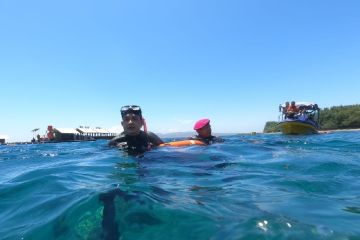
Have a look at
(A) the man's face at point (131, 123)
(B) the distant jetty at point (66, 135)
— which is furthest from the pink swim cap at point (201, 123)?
(B) the distant jetty at point (66, 135)

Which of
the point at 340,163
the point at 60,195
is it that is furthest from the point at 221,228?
the point at 340,163

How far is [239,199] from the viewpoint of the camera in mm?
3643

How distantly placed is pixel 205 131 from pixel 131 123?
2713 mm

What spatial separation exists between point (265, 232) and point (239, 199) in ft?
3.40

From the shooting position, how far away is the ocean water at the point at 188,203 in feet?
8.97

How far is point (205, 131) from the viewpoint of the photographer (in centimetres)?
890

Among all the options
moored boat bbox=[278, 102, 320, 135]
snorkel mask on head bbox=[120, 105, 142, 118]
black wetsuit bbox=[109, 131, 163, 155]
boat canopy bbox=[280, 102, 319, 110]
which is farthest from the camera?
boat canopy bbox=[280, 102, 319, 110]

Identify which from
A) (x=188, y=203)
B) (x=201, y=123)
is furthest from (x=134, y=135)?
(x=188, y=203)

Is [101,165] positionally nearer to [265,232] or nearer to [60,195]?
[60,195]

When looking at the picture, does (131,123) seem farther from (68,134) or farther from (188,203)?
(68,134)

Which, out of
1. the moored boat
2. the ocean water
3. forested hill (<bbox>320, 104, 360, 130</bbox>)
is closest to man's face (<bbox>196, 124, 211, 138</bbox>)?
the ocean water

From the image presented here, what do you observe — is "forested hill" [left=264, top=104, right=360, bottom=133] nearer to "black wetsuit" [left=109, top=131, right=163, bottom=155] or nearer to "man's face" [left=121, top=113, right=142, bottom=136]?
"black wetsuit" [left=109, top=131, right=163, bottom=155]

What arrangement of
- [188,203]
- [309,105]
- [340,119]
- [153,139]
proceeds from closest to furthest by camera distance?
[188,203] < [153,139] < [309,105] < [340,119]

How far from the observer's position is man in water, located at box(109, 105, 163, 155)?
6750 millimetres
